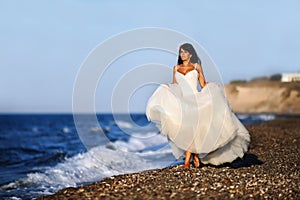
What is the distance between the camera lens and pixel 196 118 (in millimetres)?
9750

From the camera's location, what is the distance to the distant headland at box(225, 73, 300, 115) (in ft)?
271

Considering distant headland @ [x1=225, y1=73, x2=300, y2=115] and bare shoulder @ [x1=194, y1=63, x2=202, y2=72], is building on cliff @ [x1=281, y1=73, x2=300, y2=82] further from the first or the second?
bare shoulder @ [x1=194, y1=63, x2=202, y2=72]

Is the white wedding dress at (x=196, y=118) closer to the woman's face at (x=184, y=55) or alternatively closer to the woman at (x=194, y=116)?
the woman at (x=194, y=116)

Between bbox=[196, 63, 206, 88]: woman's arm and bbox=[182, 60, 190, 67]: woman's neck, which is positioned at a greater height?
bbox=[182, 60, 190, 67]: woman's neck

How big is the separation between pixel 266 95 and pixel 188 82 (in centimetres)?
9113

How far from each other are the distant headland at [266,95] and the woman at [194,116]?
6321cm

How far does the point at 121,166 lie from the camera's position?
58.5 feet

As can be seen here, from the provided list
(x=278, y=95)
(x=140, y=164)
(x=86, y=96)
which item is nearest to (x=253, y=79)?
(x=278, y=95)

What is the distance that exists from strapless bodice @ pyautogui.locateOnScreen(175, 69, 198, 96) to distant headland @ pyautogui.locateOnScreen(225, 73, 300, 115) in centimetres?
6341

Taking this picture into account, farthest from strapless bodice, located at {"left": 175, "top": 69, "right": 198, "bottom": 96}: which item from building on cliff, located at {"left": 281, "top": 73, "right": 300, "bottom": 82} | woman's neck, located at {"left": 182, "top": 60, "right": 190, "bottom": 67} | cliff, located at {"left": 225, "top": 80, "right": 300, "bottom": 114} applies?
cliff, located at {"left": 225, "top": 80, "right": 300, "bottom": 114}

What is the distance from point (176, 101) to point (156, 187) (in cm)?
225

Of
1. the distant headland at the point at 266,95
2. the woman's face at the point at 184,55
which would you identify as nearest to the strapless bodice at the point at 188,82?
the woman's face at the point at 184,55

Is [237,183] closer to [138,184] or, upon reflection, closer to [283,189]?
[283,189]

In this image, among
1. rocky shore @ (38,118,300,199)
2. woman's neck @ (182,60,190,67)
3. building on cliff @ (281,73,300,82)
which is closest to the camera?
rocky shore @ (38,118,300,199)
